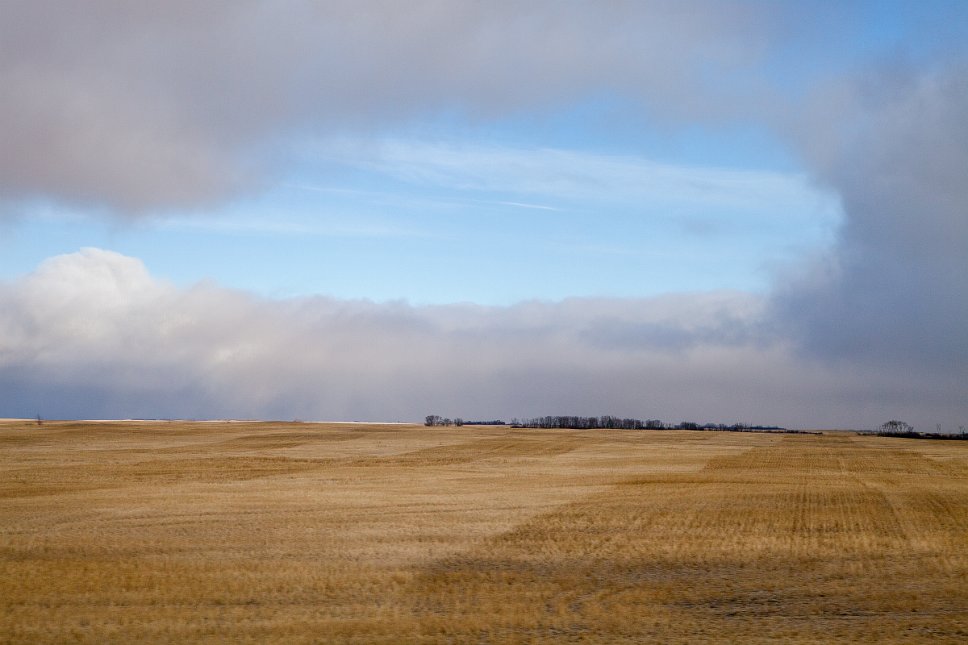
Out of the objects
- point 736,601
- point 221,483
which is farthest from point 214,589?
point 221,483

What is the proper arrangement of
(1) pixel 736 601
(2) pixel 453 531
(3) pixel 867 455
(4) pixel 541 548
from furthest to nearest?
(3) pixel 867 455
(2) pixel 453 531
(4) pixel 541 548
(1) pixel 736 601

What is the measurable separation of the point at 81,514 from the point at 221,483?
14.4m

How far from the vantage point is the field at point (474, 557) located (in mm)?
20375

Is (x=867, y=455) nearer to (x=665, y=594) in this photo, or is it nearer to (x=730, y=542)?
(x=730, y=542)

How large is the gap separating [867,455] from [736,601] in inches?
3024

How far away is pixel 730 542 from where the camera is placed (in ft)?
A: 104

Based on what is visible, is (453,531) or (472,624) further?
(453,531)

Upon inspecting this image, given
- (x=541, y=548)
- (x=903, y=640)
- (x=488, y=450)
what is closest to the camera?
(x=903, y=640)

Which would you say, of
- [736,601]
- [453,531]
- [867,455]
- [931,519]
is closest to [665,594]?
[736,601]

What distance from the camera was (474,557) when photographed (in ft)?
93.6

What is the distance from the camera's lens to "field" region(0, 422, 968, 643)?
20.4 meters

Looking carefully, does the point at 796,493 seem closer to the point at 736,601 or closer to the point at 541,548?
the point at 541,548

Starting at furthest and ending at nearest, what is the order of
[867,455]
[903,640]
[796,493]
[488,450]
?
1. [867,455]
2. [488,450]
3. [796,493]
4. [903,640]

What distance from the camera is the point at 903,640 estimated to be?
19.3 m
